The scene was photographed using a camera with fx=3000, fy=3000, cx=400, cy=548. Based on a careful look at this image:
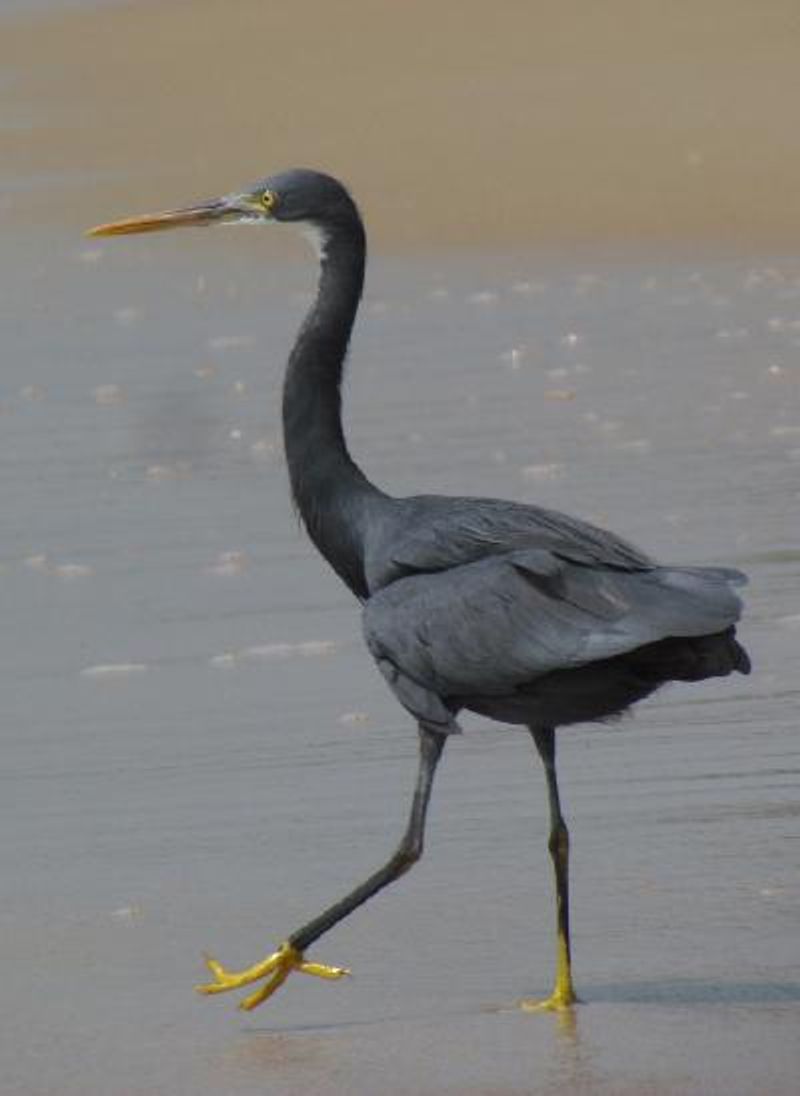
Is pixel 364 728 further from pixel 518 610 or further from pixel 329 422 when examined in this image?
pixel 518 610

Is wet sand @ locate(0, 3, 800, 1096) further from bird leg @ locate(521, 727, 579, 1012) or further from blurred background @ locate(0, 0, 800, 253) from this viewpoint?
blurred background @ locate(0, 0, 800, 253)

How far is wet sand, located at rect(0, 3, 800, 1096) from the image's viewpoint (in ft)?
17.7

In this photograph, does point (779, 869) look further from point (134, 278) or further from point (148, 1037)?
point (134, 278)

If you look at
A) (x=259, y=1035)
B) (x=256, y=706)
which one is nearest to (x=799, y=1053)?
(x=259, y=1035)

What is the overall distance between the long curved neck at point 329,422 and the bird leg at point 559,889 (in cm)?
60

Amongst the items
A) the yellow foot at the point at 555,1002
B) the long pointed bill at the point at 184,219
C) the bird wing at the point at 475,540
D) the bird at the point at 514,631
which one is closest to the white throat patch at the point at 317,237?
the long pointed bill at the point at 184,219

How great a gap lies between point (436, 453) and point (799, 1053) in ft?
18.2

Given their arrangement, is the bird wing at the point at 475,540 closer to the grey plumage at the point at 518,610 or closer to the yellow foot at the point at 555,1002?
the grey plumage at the point at 518,610

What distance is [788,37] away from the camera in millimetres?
20672

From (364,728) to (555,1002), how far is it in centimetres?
201

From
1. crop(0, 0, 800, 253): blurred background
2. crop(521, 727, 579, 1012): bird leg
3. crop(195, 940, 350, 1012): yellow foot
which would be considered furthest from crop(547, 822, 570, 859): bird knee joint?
crop(0, 0, 800, 253): blurred background

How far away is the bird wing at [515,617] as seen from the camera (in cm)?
551

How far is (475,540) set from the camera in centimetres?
584

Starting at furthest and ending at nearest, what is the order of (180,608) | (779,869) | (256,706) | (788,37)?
(788,37)
(180,608)
(256,706)
(779,869)
